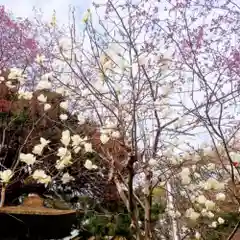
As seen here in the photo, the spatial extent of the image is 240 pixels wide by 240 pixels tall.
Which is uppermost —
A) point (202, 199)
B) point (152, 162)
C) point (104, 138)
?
point (104, 138)

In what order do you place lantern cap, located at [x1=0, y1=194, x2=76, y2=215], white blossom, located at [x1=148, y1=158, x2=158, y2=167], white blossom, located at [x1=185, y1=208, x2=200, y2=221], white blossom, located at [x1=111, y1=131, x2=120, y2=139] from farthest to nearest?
1. lantern cap, located at [x1=0, y1=194, x2=76, y2=215]
2. white blossom, located at [x1=185, y1=208, x2=200, y2=221]
3. white blossom, located at [x1=111, y1=131, x2=120, y2=139]
4. white blossom, located at [x1=148, y1=158, x2=158, y2=167]

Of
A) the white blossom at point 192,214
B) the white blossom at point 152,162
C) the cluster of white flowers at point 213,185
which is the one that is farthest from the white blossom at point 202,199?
the white blossom at point 152,162

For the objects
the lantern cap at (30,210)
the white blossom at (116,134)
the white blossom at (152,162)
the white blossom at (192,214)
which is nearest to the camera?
the white blossom at (152,162)

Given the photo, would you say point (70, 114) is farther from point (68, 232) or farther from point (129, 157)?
point (129, 157)

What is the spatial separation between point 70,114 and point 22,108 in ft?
4.02

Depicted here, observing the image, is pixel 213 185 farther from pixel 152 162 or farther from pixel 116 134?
pixel 116 134

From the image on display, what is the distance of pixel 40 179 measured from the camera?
9.74 ft

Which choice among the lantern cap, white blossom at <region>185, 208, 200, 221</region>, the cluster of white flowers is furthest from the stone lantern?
the cluster of white flowers

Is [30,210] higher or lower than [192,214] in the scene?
higher

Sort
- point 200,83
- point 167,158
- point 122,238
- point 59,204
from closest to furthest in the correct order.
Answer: point 200,83, point 167,158, point 59,204, point 122,238

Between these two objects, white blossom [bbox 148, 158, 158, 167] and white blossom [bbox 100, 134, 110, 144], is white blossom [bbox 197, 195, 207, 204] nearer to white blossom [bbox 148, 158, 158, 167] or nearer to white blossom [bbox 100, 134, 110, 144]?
white blossom [bbox 148, 158, 158, 167]

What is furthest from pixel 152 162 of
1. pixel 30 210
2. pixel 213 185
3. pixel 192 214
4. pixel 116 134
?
pixel 30 210

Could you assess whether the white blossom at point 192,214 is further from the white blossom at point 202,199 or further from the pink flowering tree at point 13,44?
the pink flowering tree at point 13,44

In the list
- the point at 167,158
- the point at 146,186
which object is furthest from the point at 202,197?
the point at 146,186
